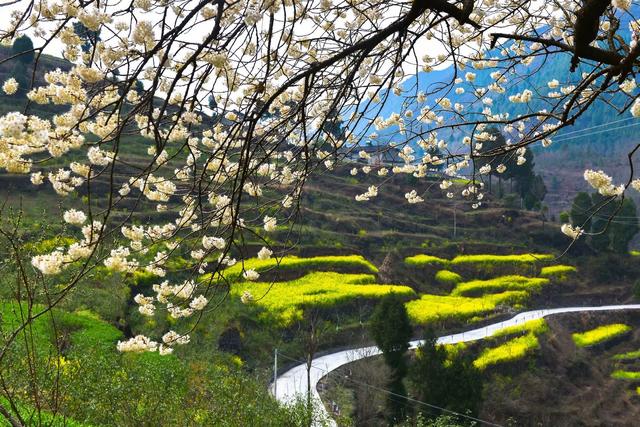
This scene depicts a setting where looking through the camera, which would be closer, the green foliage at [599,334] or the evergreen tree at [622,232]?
the green foliage at [599,334]

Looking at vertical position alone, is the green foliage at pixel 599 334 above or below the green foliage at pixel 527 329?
below

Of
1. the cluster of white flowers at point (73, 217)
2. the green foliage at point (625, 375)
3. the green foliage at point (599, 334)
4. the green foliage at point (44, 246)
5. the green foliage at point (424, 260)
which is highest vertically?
the cluster of white flowers at point (73, 217)

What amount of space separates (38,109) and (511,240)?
30.9 meters

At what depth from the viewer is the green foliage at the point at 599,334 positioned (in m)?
25.4

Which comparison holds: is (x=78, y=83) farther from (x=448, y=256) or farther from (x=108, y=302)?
(x=448, y=256)

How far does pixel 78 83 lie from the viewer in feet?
8.05

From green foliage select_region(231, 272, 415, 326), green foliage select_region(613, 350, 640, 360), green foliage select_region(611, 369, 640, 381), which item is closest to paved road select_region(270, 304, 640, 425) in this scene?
green foliage select_region(231, 272, 415, 326)

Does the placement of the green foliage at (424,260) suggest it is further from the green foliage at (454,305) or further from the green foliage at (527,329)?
the green foliage at (527,329)

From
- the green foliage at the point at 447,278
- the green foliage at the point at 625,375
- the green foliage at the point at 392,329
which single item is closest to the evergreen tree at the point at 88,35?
the green foliage at the point at 392,329

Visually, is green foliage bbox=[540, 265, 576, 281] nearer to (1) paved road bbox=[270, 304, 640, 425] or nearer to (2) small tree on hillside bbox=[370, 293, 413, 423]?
(1) paved road bbox=[270, 304, 640, 425]

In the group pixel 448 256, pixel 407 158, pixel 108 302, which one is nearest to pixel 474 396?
pixel 108 302

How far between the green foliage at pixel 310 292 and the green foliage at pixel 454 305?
3.74ft

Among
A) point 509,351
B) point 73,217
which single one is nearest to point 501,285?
point 509,351

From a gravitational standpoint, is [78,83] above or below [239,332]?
above
